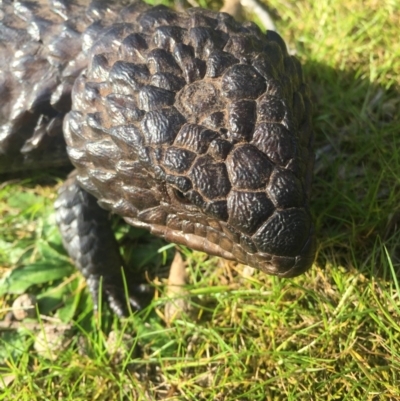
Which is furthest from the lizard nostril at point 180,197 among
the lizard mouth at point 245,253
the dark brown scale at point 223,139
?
the lizard mouth at point 245,253

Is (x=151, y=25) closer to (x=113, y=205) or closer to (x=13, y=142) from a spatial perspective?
(x=113, y=205)

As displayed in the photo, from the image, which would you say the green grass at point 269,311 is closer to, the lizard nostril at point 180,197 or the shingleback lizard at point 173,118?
the shingleback lizard at point 173,118

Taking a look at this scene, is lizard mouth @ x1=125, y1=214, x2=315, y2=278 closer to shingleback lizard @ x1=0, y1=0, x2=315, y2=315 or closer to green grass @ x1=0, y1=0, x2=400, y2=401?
shingleback lizard @ x1=0, y1=0, x2=315, y2=315

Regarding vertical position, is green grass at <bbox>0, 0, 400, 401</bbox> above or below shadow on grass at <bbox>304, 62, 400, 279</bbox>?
below

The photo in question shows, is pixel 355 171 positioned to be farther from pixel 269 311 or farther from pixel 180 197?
pixel 180 197

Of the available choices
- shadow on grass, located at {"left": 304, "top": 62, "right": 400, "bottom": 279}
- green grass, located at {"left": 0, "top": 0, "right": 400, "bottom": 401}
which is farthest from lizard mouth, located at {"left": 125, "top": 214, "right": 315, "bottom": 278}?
shadow on grass, located at {"left": 304, "top": 62, "right": 400, "bottom": 279}

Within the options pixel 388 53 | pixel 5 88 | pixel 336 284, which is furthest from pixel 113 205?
pixel 388 53

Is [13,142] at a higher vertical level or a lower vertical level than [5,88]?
lower

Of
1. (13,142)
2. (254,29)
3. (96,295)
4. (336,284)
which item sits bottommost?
(96,295)
